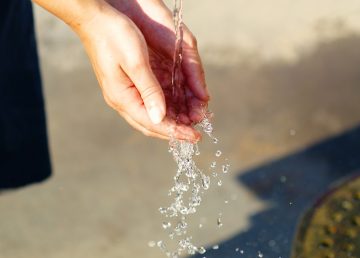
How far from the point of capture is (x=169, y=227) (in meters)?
1.74

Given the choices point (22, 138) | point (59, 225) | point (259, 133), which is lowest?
point (59, 225)

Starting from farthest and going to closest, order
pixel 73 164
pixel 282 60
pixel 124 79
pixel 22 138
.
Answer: pixel 282 60
pixel 73 164
pixel 22 138
pixel 124 79

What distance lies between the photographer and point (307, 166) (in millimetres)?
1925

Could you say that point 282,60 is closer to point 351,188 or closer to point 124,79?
point 351,188

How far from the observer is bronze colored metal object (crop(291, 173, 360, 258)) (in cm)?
165

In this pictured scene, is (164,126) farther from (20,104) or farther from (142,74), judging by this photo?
(20,104)

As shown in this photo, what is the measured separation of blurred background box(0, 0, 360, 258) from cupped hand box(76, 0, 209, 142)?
575 mm

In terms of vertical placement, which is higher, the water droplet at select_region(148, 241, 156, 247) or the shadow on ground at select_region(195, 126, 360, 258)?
the shadow on ground at select_region(195, 126, 360, 258)

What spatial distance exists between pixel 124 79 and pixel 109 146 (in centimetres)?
84

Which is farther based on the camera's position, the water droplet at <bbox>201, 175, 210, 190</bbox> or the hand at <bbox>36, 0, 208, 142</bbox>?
the water droplet at <bbox>201, 175, 210, 190</bbox>

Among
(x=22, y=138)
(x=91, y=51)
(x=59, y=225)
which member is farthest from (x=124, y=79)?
(x=59, y=225)

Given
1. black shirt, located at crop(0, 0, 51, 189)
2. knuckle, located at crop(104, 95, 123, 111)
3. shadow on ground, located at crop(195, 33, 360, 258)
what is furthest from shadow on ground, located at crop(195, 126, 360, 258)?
knuckle, located at crop(104, 95, 123, 111)

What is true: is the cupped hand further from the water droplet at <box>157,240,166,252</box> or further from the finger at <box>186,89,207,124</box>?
the water droplet at <box>157,240,166,252</box>

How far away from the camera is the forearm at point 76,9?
1136 millimetres
